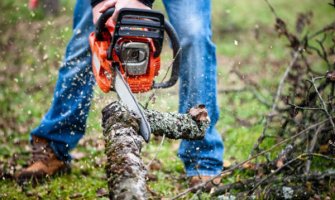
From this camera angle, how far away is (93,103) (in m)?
3.41

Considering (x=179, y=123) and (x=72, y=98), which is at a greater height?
(x=179, y=123)

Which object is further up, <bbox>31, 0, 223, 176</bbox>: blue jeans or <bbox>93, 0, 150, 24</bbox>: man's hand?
Result: <bbox>93, 0, 150, 24</bbox>: man's hand

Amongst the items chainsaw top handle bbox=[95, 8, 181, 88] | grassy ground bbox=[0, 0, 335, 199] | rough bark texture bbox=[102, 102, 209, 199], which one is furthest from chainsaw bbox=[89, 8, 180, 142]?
grassy ground bbox=[0, 0, 335, 199]

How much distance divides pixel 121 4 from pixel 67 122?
3.74 feet

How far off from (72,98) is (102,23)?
96 cm

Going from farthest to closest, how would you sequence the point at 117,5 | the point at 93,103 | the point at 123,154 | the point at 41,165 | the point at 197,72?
the point at 93,103
the point at 41,165
the point at 197,72
the point at 117,5
the point at 123,154

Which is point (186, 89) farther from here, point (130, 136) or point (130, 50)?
point (130, 136)

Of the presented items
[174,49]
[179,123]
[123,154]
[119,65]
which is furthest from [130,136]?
[174,49]

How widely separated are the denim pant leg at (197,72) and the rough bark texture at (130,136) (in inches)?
26.3

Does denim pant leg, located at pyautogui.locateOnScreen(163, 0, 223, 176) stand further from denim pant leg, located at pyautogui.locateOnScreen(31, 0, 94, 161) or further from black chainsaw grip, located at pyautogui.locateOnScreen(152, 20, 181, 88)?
denim pant leg, located at pyautogui.locateOnScreen(31, 0, 94, 161)

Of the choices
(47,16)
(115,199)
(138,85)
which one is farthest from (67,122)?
(47,16)

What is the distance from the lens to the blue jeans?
267cm

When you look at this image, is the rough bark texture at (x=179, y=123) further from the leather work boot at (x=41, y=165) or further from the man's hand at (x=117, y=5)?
the leather work boot at (x=41, y=165)

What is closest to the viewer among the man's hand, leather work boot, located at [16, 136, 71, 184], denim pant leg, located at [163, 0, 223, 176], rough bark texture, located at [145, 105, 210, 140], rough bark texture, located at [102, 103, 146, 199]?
rough bark texture, located at [102, 103, 146, 199]
